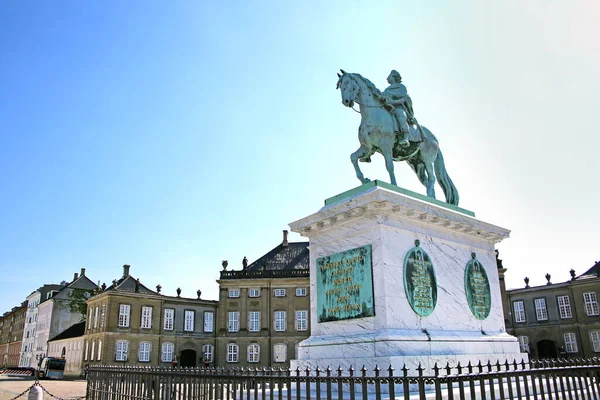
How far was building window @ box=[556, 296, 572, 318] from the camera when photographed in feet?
139

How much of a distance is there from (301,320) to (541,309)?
2234 cm

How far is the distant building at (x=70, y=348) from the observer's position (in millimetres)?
45969

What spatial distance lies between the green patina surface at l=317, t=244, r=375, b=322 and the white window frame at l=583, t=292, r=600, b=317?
134ft

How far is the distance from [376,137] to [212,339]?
135ft

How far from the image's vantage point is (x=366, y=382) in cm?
455

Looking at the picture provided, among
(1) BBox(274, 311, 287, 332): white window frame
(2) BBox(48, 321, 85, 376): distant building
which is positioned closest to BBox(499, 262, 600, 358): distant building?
(1) BBox(274, 311, 287, 332): white window frame

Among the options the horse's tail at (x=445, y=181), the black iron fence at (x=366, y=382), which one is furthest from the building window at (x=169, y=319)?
the horse's tail at (x=445, y=181)

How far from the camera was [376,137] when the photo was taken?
9.20 meters

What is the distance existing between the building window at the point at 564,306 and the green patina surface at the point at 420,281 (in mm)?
41254

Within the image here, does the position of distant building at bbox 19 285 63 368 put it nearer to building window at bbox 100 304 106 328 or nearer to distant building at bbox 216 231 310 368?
building window at bbox 100 304 106 328

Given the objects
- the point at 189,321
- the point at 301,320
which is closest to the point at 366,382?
the point at 301,320

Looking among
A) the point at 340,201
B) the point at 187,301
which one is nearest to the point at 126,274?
the point at 187,301

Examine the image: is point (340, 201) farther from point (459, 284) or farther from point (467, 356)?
point (467, 356)

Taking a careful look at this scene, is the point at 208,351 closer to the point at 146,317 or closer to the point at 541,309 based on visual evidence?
the point at 146,317
